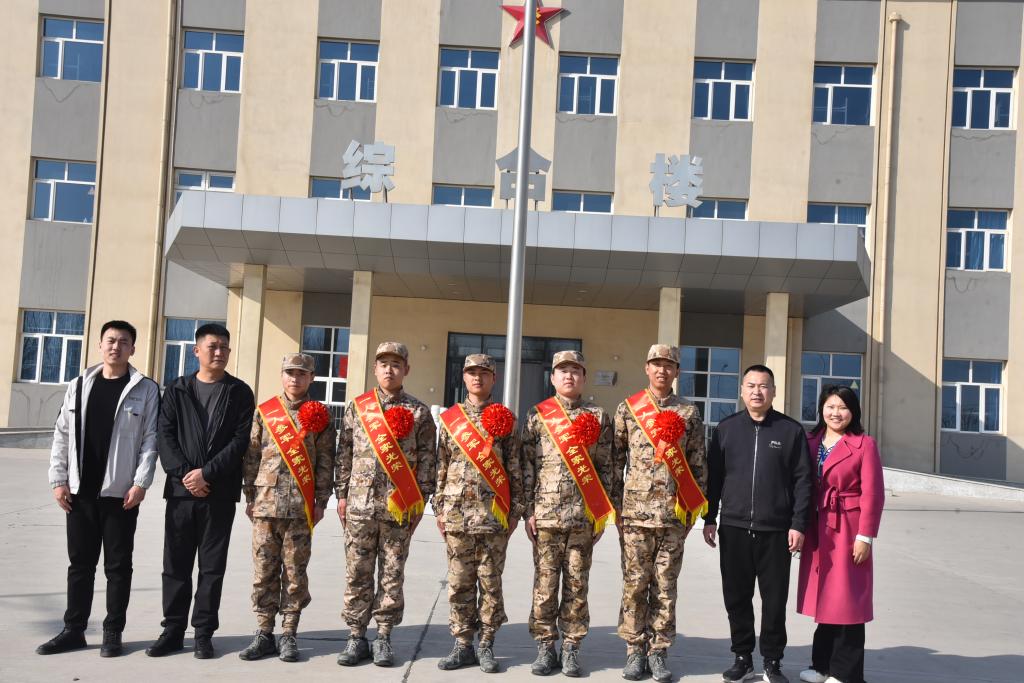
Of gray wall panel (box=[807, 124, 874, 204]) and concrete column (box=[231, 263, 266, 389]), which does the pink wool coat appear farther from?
gray wall panel (box=[807, 124, 874, 204])

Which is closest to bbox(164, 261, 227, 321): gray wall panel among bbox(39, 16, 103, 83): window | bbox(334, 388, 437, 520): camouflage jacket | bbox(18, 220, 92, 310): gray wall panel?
bbox(18, 220, 92, 310): gray wall panel

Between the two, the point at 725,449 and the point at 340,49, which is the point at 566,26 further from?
the point at 725,449

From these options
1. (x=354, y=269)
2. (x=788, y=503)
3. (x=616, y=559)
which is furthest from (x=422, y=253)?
(x=788, y=503)

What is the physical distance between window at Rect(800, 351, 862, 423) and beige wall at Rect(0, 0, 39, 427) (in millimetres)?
16663

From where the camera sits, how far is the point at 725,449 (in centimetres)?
465

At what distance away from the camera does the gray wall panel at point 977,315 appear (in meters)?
18.3

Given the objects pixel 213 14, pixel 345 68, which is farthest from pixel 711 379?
pixel 213 14

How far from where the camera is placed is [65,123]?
18.4 metres

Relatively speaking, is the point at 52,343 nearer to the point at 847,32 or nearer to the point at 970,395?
the point at 847,32

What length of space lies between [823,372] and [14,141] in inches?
701

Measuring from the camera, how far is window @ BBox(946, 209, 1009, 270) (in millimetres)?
18438

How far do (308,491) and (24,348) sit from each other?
1656 centimetres

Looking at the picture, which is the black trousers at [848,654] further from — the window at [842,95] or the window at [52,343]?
the window at [52,343]

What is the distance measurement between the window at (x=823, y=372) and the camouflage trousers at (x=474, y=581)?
15.2 meters
